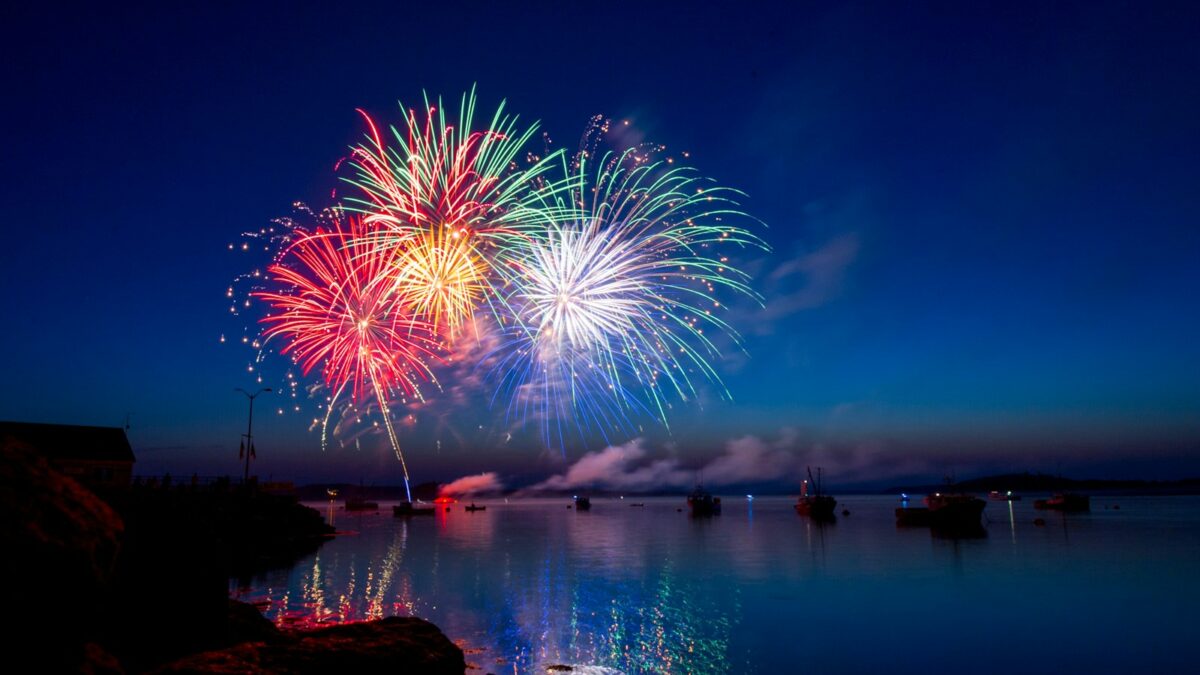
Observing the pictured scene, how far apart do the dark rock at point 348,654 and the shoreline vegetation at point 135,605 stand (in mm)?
35

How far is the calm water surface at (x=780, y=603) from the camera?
3083 cm

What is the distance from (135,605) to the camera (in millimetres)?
16734

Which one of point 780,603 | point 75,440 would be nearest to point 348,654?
point 780,603

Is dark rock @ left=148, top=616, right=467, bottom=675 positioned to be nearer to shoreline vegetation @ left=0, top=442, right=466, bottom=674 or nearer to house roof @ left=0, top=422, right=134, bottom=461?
shoreline vegetation @ left=0, top=442, right=466, bottom=674

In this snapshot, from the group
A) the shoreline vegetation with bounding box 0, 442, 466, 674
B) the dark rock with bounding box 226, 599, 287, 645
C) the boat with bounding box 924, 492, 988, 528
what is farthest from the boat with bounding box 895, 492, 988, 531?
the dark rock with bounding box 226, 599, 287, 645

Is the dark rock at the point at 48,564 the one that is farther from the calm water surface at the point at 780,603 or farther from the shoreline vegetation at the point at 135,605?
the calm water surface at the point at 780,603

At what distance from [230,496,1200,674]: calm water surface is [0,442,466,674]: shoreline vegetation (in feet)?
28.6

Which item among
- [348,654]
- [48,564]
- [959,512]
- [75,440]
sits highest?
[75,440]

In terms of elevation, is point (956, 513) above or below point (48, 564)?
below

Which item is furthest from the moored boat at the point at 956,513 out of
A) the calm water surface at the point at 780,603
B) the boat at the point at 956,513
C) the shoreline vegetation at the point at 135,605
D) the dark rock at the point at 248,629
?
the dark rock at the point at 248,629

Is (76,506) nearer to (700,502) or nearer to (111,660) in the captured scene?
(111,660)

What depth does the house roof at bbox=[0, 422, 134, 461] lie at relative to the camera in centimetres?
6078

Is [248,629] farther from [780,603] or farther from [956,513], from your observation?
[956,513]

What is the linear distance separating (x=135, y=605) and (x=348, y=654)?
5.21 m
